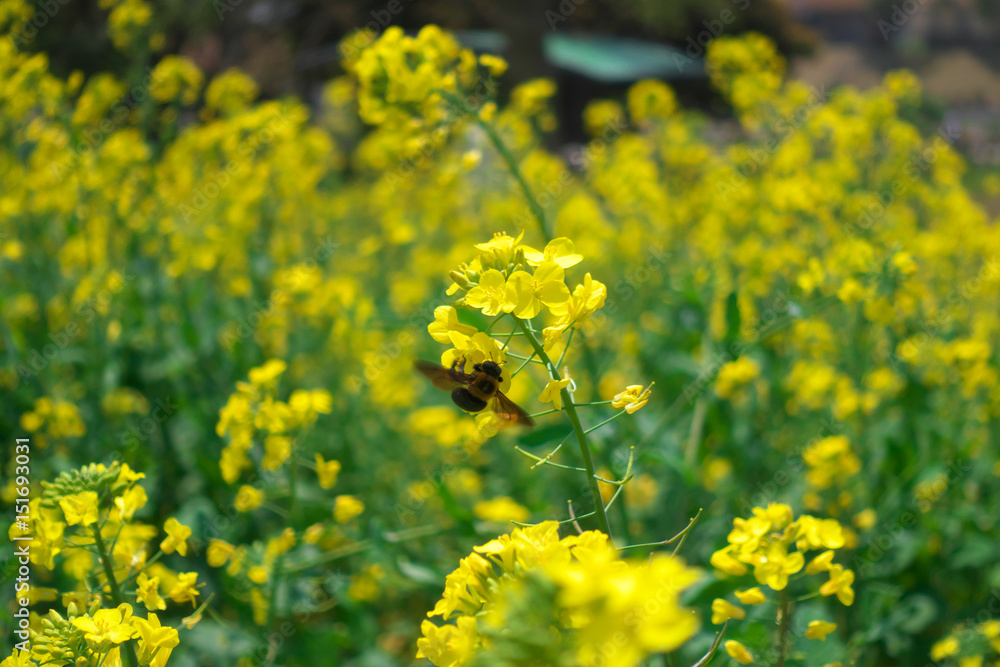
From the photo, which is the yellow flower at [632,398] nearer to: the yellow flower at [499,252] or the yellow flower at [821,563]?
the yellow flower at [499,252]

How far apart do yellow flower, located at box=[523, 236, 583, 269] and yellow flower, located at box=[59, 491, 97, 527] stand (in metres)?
0.85

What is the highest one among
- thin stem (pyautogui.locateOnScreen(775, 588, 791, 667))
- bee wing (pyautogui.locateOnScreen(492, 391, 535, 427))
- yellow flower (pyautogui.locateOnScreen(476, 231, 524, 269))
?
yellow flower (pyautogui.locateOnScreen(476, 231, 524, 269))

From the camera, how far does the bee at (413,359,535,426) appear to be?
1.09 meters

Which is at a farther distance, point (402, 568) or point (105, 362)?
point (105, 362)

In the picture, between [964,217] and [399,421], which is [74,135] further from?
[964,217]

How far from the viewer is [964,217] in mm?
3686

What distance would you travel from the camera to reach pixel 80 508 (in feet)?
3.97

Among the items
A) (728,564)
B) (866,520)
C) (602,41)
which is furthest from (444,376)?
Answer: (602,41)

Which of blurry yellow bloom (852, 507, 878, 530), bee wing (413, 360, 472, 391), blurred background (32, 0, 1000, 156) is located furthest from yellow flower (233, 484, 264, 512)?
blurred background (32, 0, 1000, 156)

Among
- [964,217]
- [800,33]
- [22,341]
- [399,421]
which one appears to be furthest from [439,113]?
[800,33]

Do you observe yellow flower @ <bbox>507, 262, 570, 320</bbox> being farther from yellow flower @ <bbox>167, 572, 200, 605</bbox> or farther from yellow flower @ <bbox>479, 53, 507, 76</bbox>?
yellow flower @ <bbox>479, 53, 507, 76</bbox>

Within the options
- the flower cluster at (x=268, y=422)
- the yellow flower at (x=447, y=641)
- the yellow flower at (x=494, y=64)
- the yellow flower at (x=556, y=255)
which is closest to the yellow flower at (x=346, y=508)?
the flower cluster at (x=268, y=422)

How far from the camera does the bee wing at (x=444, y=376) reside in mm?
1121

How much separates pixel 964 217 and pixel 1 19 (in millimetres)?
4671
